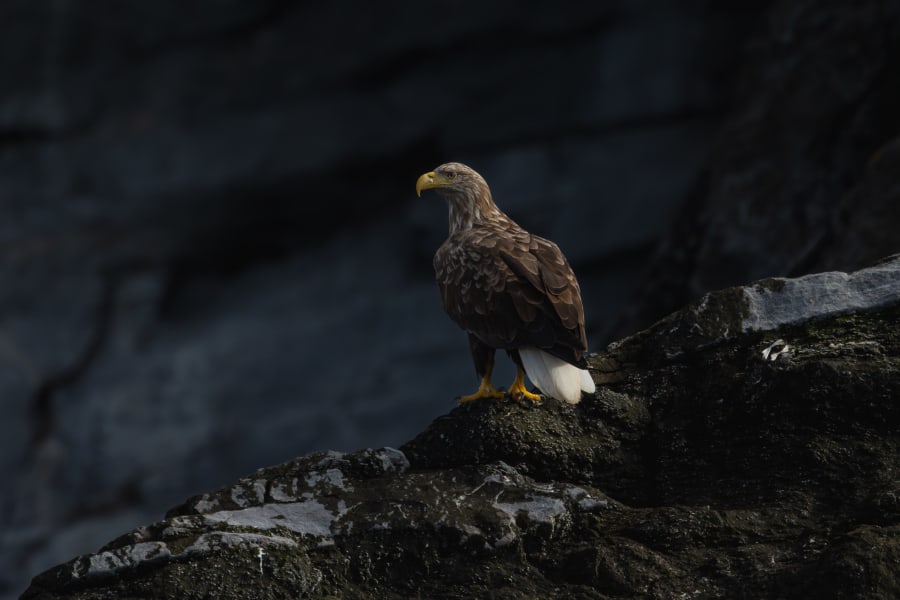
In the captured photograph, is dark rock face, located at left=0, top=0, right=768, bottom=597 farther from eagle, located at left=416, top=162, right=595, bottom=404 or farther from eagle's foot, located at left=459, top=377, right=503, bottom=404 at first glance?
eagle's foot, located at left=459, top=377, right=503, bottom=404

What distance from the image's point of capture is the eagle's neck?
6.37 meters

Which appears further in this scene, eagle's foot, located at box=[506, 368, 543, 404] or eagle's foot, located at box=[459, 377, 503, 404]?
eagle's foot, located at box=[459, 377, 503, 404]

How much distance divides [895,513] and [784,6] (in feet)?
22.9

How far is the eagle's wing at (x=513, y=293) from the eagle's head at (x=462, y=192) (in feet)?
2.16

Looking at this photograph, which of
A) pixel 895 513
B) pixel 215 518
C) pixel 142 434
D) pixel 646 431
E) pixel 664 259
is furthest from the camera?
pixel 142 434

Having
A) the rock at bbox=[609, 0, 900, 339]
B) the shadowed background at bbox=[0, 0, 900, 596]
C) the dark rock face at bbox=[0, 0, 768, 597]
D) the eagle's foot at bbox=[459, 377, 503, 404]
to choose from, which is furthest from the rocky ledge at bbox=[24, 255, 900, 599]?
the dark rock face at bbox=[0, 0, 768, 597]

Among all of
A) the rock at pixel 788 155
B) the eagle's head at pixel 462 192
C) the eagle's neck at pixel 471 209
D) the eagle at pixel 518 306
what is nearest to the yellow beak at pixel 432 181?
the eagle's head at pixel 462 192

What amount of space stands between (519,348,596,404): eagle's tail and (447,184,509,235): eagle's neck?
1.62m

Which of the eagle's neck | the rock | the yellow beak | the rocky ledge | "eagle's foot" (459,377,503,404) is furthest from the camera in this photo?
the rock

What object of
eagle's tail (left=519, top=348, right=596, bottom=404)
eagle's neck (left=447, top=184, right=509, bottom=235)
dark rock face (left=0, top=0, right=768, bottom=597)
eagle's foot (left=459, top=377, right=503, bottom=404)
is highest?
dark rock face (left=0, top=0, right=768, bottom=597)

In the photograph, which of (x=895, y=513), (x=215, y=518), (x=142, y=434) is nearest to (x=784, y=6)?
(x=895, y=513)

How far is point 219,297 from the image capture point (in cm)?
1520

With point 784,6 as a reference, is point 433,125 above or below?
above

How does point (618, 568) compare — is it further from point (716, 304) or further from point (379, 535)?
point (716, 304)
